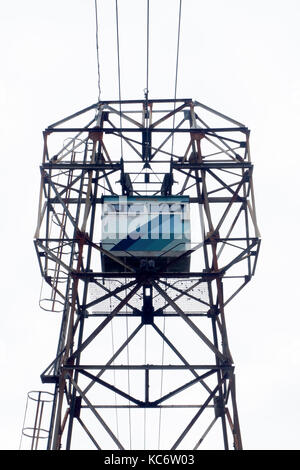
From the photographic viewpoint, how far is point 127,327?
14.9 meters

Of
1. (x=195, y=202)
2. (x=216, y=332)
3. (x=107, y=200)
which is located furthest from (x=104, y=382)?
(x=195, y=202)

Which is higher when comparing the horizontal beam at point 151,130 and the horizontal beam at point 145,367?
the horizontal beam at point 151,130

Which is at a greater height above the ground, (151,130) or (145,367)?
(151,130)

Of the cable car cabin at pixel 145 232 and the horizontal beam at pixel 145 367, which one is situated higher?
the cable car cabin at pixel 145 232

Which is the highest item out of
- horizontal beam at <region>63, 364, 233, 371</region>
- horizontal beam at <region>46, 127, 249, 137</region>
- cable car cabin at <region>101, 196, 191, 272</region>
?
horizontal beam at <region>46, 127, 249, 137</region>

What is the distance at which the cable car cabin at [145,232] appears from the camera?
1379cm

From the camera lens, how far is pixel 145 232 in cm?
1392

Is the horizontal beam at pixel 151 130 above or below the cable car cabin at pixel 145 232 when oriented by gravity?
above

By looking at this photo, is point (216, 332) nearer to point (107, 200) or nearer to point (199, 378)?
point (199, 378)

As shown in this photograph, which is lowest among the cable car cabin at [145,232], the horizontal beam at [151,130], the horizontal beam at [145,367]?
the horizontal beam at [145,367]

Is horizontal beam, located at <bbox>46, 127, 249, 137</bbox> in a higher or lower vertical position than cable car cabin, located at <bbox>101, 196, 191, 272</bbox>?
higher

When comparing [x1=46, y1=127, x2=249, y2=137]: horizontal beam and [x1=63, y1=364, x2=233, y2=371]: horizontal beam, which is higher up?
[x1=46, y1=127, x2=249, y2=137]: horizontal beam

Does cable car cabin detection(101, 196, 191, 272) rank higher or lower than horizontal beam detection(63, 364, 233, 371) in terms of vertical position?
higher

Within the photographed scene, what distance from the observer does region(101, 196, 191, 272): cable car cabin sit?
13789 mm
